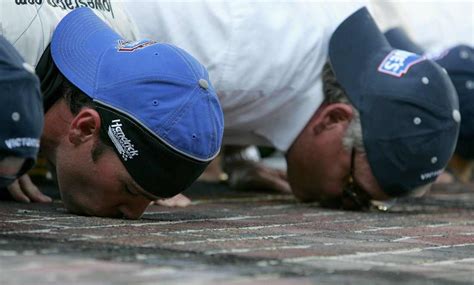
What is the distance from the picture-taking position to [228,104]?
461 centimetres

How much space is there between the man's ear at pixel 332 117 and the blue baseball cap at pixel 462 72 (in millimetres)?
804

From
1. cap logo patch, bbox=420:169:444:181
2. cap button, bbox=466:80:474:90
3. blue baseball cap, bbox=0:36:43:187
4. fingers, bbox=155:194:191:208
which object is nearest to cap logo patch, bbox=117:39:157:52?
blue baseball cap, bbox=0:36:43:187

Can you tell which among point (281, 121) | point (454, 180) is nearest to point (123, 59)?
point (281, 121)

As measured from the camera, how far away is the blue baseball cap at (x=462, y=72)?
5.30 m

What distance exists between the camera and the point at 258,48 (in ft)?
15.0

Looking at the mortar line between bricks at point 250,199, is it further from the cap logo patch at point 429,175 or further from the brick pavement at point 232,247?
the cap logo patch at point 429,175

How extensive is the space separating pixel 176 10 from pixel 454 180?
10.1 ft

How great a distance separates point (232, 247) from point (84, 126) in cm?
77

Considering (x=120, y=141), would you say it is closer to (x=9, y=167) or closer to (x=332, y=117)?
(x=9, y=167)

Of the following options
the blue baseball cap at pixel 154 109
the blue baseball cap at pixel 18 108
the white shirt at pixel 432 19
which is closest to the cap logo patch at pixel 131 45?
the blue baseball cap at pixel 154 109

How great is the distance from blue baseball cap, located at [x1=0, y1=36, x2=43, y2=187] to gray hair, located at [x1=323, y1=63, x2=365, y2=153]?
1842 millimetres

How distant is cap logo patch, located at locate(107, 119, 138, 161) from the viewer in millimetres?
3510

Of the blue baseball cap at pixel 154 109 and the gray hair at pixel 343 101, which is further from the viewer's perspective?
the gray hair at pixel 343 101

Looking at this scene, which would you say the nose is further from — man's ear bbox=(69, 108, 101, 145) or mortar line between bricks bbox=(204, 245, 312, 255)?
mortar line between bricks bbox=(204, 245, 312, 255)
